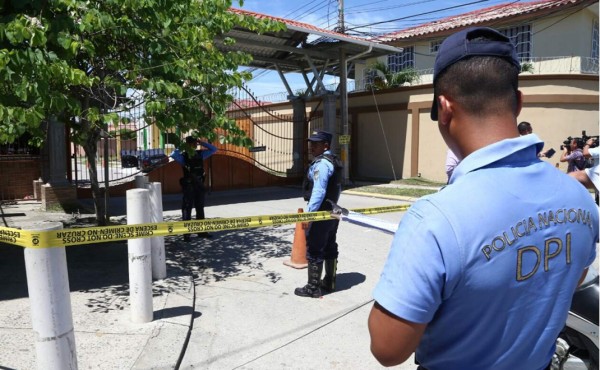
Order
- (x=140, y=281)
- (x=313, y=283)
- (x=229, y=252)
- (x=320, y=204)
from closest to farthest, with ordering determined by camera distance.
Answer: (x=140, y=281) < (x=320, y=204) < (x=313, y=283) < (x=229, y=252)

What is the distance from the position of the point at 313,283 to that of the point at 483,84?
4216mm

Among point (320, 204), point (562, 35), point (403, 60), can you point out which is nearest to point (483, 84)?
point (320, 204)

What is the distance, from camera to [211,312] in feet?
15.6

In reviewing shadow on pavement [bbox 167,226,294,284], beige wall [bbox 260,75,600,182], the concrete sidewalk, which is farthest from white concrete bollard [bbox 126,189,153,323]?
beige wall [bbox 260,75,600,182]

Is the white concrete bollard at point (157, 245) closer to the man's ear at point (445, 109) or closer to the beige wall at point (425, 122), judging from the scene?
the man's ear at point (445, 109)

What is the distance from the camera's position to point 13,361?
137 inches

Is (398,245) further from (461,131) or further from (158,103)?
(158,103)

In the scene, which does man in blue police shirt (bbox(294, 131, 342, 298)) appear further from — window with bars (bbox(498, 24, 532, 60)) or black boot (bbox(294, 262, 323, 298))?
window with bars (bbox(498, 24, 532, 60))

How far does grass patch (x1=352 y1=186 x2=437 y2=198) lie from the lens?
532 inches

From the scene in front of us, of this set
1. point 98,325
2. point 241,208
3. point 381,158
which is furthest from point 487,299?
point 381,158

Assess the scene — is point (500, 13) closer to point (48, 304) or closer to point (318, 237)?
point (318, 237)

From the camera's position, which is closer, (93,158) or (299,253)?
(299,253)

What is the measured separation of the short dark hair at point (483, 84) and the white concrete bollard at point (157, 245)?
15.0 ft

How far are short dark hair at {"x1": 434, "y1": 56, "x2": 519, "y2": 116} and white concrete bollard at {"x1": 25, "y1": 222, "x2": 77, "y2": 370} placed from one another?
254 cm
